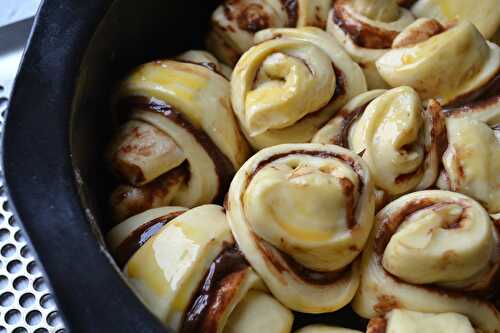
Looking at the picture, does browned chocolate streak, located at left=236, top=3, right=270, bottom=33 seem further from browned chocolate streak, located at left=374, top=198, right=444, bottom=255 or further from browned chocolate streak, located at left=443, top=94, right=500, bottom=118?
browned chocolate streak, located at left=374, top=198, right=444, bottom=255

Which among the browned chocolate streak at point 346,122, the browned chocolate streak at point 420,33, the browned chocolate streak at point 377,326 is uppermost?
the browned chocolate streak at point 420,33

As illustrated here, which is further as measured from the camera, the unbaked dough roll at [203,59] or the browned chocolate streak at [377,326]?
the unbaked dough roll at [203,59]

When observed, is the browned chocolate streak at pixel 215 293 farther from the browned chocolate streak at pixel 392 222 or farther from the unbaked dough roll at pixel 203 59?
the unbaked dough roll at pixel 203 59

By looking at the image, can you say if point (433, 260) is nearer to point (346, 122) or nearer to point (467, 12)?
point (346, 122)

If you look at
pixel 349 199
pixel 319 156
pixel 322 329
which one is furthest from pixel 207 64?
pixel 322 329

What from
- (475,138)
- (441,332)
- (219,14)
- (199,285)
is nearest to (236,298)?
(199,285)

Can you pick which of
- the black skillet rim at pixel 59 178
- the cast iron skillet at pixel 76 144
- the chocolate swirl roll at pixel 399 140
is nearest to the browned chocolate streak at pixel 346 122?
the chocolate swirl roll at pixel 399 140
